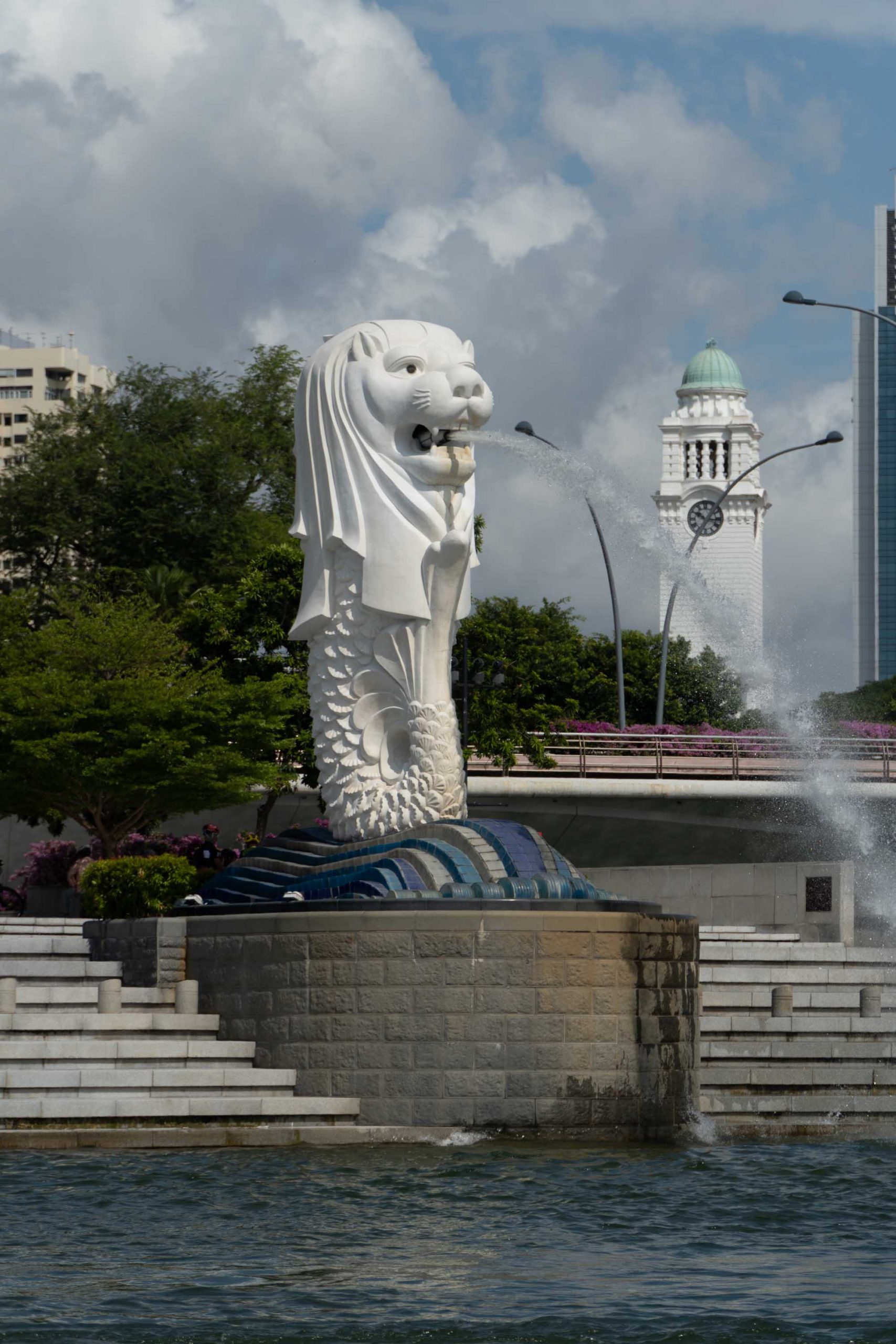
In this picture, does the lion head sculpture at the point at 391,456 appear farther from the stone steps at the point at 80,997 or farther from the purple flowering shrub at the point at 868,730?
the purple flowering shrub at the point at 868,730

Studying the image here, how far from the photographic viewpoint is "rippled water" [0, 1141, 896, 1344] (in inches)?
498

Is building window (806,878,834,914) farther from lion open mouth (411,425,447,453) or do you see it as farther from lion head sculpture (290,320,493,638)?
lion open mouth (411,425,447,453)

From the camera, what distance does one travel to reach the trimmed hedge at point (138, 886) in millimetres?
25625

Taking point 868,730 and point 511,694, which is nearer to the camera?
point 511,694

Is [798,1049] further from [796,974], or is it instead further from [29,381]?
Result: [29,381]

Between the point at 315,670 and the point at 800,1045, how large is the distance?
7153 millimetres

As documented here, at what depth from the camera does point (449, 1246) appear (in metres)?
14.9

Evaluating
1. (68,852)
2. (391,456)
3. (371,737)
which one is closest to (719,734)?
(68,852)

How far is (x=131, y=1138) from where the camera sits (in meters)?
19.0

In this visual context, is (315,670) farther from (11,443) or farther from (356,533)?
(11,443)

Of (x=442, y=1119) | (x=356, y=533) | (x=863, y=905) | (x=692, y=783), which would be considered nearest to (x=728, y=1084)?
(x=442, y=1119)

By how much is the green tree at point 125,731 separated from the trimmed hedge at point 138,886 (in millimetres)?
6982

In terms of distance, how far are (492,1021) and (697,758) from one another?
77.2 ft

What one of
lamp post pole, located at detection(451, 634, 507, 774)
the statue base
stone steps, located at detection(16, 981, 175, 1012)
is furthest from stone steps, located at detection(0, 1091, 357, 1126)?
lamp post pole, located at detection(451, 634, 507, 774)
